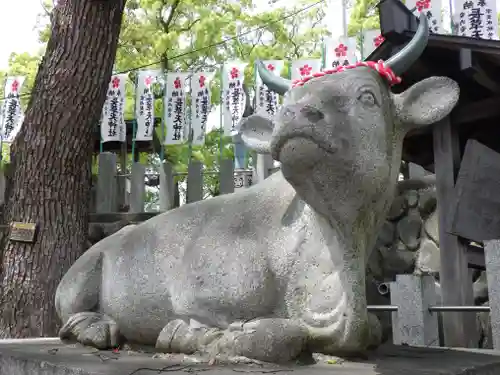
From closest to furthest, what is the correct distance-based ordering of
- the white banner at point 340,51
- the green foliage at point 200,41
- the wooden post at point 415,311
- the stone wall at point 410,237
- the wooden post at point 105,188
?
the wooden post at point 415,311, the stone wall at point 410,237, the wooden post at point 105,188, the white banner at point 340,51, the green foliage at point 200,41

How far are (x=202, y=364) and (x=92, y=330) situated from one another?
30.8 inches

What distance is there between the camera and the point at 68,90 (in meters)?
5.08

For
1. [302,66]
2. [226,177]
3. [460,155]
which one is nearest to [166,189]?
[226,177]

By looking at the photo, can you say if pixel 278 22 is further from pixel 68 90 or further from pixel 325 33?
pixel 68 90

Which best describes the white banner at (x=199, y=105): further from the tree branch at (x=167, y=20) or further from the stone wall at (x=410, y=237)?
the tree branch at (x=167, y=20)

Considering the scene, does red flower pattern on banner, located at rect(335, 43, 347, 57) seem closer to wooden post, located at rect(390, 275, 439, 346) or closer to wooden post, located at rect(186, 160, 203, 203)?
wooden post, located at rect(186, 160, 203, 203)

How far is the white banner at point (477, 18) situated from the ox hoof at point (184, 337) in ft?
26.1

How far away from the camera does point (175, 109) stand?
1115 centimetres

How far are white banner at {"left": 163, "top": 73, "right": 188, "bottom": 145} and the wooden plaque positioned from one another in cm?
716

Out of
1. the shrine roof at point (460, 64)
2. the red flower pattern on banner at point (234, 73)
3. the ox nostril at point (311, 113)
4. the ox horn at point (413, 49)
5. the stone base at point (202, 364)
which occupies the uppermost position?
the red flower pattern on banner at point (234, 73)

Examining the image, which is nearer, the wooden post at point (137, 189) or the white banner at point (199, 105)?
the wooden post at point (137, 189)

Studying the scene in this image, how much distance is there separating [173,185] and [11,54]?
11061 millimetres

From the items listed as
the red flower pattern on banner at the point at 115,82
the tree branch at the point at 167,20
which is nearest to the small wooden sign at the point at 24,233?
the red flower pattern on banner at the point at 115,82

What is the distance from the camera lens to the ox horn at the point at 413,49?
201cm
